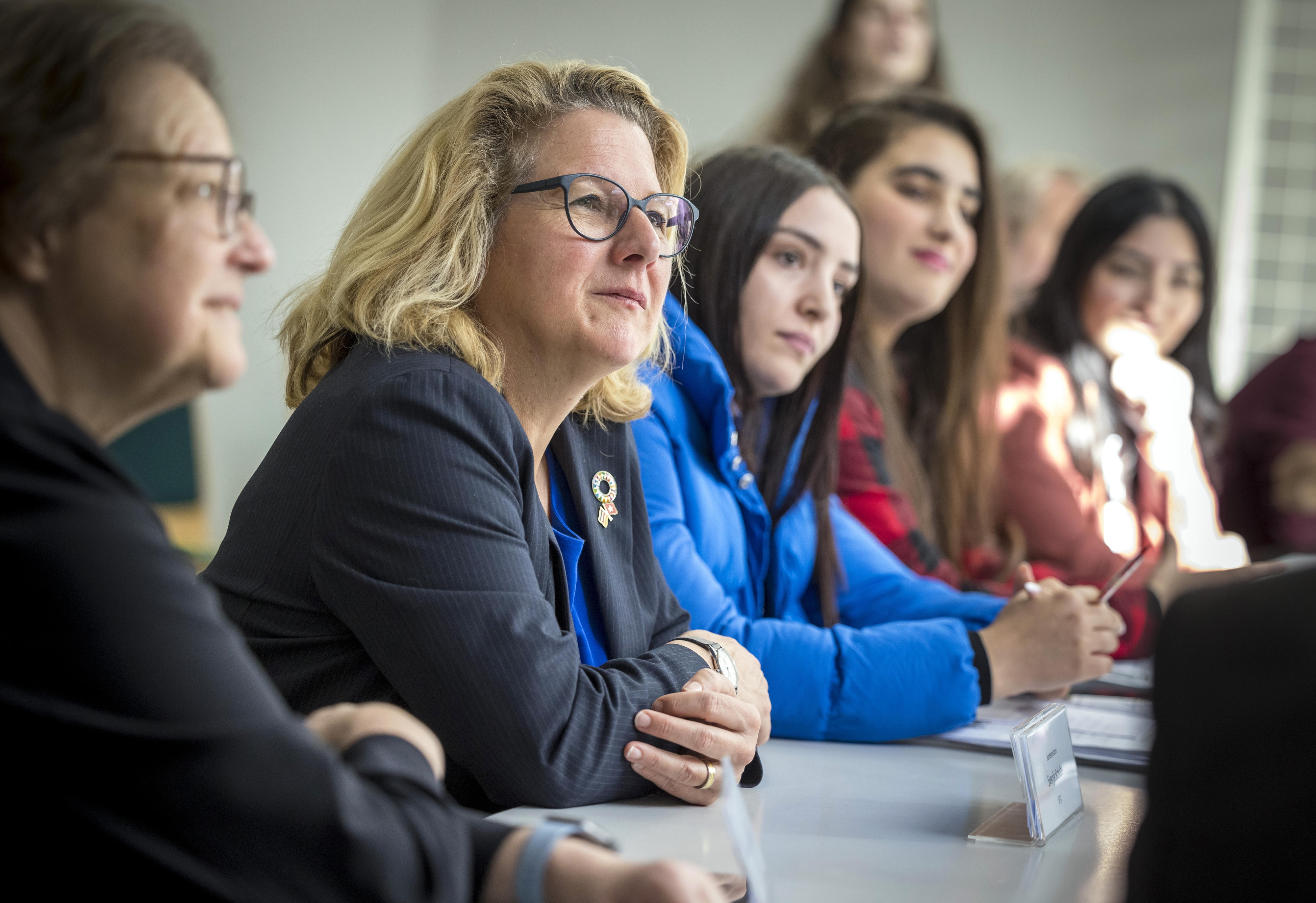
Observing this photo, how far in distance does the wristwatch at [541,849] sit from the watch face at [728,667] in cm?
45

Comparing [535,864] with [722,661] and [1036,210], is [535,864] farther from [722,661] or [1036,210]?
[1036,210]

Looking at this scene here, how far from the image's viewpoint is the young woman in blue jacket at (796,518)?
1.50m

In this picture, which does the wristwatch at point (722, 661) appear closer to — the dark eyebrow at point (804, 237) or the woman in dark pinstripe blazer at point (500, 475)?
the woman in dark pinstripe blazer at point (500, 475)

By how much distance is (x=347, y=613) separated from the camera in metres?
1.05

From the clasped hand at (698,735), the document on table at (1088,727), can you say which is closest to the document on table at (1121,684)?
the document on table at (1088,727)

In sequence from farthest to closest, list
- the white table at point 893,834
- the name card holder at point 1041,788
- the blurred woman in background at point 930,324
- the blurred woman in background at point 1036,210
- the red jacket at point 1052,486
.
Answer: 1. the blurred woman in background at point 1036,210
2. the red jacket at point 1052,486
3. the blurred woman in background at point 930,324
4. the name card holder at point 1041,788
5. the white table at point 893,834

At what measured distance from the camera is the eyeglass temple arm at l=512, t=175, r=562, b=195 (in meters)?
1.31

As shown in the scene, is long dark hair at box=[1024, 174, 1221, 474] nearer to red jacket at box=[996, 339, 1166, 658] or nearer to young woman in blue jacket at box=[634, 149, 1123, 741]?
red jacket at box=[996, 339, 1166, 658]

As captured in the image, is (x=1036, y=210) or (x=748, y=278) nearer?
(x=748, y=278)

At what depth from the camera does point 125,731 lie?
606mm

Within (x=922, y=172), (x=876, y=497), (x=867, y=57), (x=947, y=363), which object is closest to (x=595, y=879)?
(x=876, y=497)

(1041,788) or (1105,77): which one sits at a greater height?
(1105,77)

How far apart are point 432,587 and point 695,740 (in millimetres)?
321

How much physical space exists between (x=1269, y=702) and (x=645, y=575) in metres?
0.87
